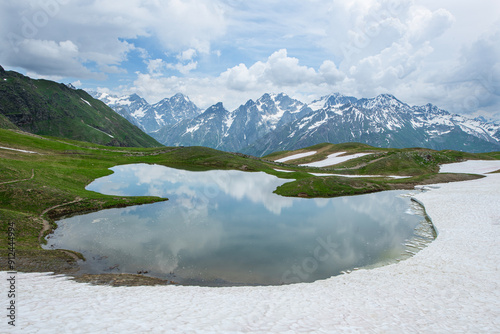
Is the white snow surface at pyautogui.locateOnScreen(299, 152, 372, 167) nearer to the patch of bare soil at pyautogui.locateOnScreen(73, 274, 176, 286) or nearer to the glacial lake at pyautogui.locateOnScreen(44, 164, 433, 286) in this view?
the glacial lake at pyautogui.locateOnScreen(44, 164, 433, 286)

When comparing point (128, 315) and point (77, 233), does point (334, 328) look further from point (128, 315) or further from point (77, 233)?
point (77, 233)

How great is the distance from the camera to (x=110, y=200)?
157ft

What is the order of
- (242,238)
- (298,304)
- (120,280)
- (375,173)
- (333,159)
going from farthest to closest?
1. (333,159)
2. (375,173)
3. (242,238)
4. (120,280)
5. (298,304)

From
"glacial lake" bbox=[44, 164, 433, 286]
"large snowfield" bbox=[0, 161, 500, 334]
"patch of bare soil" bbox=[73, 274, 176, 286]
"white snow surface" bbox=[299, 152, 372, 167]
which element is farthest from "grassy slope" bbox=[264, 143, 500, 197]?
"patch of bare soil" bbox=[73, 274, 176, 286]

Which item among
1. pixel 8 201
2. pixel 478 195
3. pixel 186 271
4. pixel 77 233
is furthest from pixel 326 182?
pixel 8 201

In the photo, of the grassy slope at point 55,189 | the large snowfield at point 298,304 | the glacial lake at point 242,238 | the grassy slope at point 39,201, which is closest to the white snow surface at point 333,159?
the grassy slope at point 55,189

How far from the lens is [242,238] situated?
33000 mm

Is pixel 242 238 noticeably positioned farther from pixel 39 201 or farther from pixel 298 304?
pixel 39 201

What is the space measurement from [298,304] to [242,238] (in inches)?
617

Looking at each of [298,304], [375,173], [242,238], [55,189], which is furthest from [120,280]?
[375,173]

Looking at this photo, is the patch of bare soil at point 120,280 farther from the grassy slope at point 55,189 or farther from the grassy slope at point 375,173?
the grassy slope at point 375,173

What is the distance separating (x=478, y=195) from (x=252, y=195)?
49.7 metres

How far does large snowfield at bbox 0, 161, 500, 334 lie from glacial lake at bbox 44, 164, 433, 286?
3.12 m

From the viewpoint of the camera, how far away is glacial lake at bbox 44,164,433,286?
1012 inches
